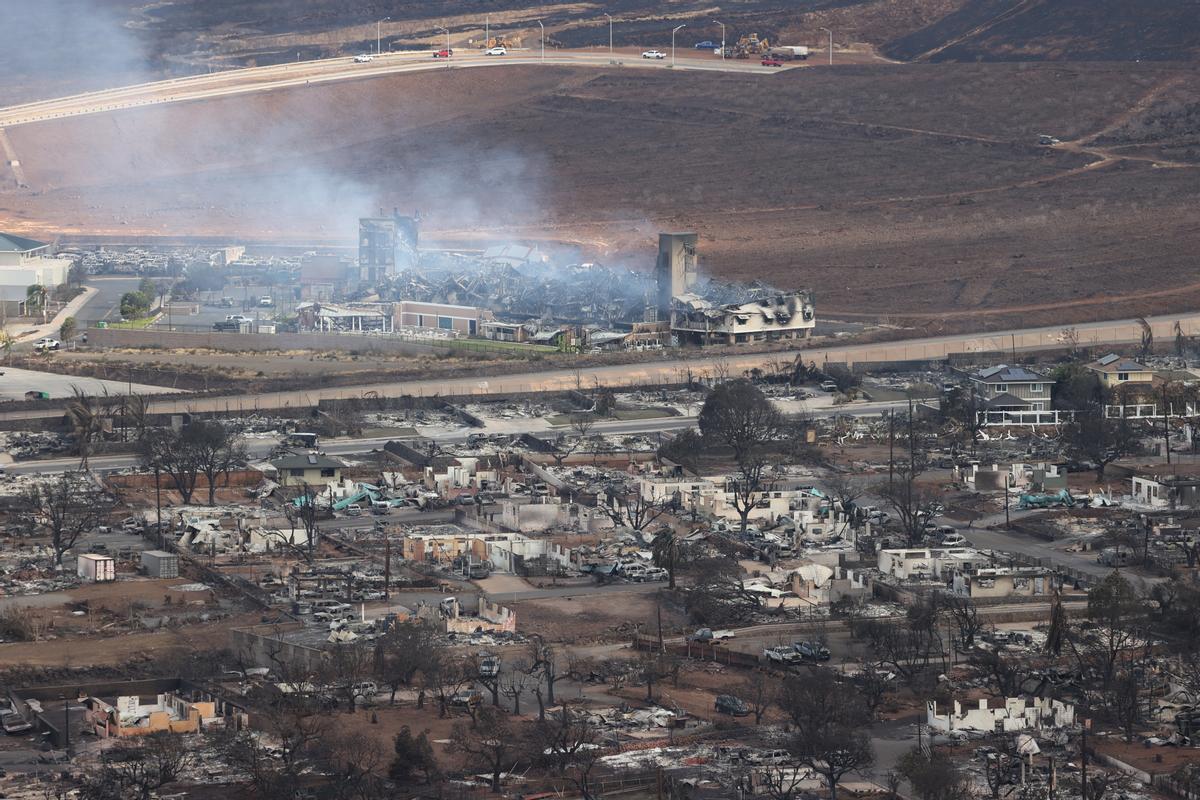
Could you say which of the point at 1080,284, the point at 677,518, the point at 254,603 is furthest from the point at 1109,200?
the point at 254,603

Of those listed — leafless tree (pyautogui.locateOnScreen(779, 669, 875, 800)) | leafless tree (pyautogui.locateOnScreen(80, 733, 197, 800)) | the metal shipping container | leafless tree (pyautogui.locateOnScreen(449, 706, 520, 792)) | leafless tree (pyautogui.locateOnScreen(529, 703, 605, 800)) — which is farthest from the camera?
the metal shipping container

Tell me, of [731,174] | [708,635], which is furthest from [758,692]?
[731,174]

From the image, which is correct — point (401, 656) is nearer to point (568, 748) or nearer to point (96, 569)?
point (568, 748)

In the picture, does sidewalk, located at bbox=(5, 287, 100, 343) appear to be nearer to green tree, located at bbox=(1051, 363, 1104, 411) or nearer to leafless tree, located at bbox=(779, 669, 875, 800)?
green tree, located at bbox=(1051, 363, 1104, 411)

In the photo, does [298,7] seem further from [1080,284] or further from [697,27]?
[1080,284]

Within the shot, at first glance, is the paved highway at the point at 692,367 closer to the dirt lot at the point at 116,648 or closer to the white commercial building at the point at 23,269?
the white commercial building at the point at 23,269

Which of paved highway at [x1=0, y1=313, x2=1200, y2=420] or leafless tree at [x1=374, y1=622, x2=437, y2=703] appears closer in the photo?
leafless tree at [x1=374, y1=622, x2=437, y2=703]

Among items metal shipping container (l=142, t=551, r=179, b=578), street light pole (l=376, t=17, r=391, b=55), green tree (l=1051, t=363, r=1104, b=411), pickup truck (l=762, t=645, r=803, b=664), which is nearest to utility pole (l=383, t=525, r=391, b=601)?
metal shipping container (l=142, t=551, r=179, b=578)
